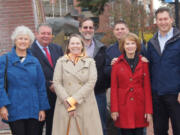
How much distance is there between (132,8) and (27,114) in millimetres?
18512

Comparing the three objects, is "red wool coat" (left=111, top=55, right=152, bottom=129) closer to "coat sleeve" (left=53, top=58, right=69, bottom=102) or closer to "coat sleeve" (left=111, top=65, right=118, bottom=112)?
"coat sleeve" (left=111, top=65, right=118, bottom=112)

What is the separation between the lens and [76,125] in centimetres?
430

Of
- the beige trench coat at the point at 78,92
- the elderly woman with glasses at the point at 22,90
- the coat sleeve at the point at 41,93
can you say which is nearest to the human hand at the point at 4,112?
the elderly woman with glasses at the point at 22,90

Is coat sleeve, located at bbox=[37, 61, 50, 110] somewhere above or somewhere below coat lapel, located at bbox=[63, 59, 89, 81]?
below

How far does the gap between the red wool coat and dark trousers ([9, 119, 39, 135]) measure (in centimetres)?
131

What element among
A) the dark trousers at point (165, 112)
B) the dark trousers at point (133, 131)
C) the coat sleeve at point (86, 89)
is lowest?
the dark trousers at point (133, 131)

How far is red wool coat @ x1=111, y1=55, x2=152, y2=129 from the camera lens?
4.68 meters

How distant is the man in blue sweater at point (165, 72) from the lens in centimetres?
446

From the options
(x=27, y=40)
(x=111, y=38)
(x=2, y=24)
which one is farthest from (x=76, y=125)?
(x=111, y=38)

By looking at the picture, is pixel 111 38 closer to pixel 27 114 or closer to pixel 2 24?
pixel 2 24

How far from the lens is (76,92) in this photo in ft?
14.0

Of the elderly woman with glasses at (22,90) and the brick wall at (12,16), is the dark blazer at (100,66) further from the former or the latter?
the brick wall at (12,16)

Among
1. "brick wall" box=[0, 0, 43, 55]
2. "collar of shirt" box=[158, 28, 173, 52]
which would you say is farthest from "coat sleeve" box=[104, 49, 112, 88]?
"brick wall" box=[0, 0, 43, 55]

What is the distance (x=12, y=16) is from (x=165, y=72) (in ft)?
26.2
